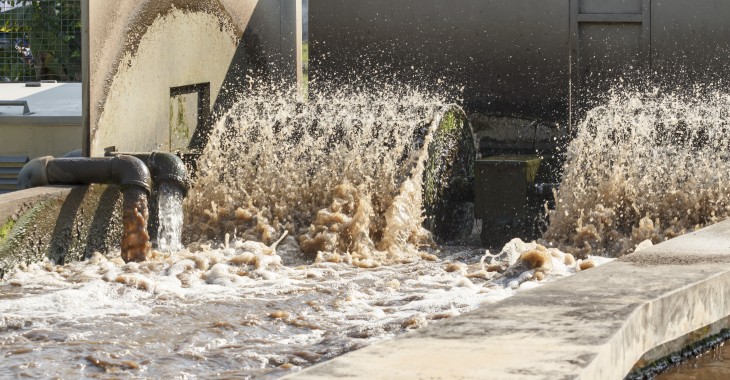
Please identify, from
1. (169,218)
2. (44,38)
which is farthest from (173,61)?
(44,38)

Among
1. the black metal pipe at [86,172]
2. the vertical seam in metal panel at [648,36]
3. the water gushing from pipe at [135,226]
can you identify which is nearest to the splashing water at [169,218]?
the water gushing from pipe at [135,226]

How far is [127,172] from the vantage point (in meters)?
8.24

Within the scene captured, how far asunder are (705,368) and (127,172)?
5070 mm

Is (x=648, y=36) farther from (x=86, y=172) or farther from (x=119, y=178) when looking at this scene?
(x=86, y=172)

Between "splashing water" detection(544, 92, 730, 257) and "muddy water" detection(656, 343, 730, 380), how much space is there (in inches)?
187

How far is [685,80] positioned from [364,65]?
10.8 ft

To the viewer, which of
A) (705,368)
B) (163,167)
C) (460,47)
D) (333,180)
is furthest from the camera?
(460,47)

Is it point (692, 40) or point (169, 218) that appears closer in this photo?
point (169, 218)

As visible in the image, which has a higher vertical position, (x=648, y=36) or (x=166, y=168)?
(x=648, y=36)

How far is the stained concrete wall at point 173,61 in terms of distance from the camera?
8898 millimetres

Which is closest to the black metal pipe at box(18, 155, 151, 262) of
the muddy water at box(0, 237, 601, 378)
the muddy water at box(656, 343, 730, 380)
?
the muddy water at box(0, 237, 601, 378)

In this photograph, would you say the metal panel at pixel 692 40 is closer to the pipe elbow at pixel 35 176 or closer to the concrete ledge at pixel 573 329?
the pipe elbow at pixel 35 176

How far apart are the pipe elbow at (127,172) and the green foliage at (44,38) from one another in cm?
499

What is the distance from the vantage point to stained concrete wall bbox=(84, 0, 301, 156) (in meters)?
8.90
